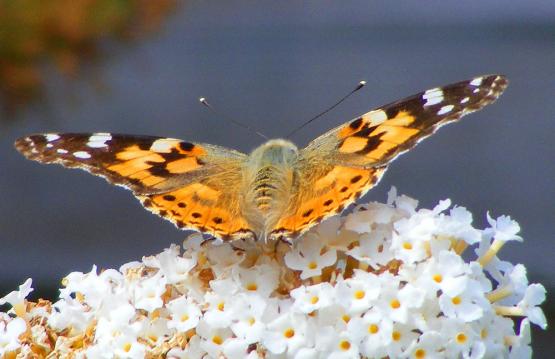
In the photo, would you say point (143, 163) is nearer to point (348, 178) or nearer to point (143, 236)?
point (348, 178)

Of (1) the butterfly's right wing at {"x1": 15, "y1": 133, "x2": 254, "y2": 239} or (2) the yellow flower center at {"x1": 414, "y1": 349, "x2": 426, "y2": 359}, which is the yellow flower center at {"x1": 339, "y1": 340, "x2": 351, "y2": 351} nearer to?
(2) the yellow flower center at {"x1": 414, "y1": 349, "x2": 426, "y2": 359}

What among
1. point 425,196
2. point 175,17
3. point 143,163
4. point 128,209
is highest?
point 175,17

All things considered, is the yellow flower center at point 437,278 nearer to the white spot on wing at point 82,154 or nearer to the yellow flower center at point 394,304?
the yellow flower center at point 394,304

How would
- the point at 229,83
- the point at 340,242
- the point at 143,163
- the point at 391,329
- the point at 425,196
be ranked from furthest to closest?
1. the point at 229,83
2. the point at 425,196
3. the point at 143,163
4. the point at 340,242
5. the point at 391,329

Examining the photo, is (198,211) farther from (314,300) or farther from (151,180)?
(314,300)

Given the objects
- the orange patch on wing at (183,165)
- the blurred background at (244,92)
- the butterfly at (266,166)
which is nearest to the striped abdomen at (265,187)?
the butterfly at (266,166)

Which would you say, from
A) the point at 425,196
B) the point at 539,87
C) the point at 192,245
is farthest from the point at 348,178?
the point at 539,87
